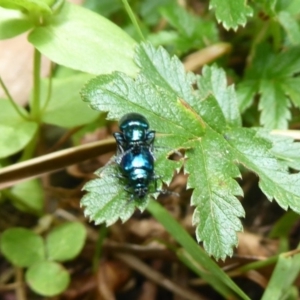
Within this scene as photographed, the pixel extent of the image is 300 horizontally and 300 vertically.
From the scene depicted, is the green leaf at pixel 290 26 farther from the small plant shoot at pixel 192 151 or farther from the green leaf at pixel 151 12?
the green leaf at pixel 151 12

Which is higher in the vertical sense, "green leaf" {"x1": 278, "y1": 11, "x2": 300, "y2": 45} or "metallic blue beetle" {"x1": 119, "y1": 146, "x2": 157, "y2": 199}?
"green leaf" {"x1": 278, "y1": 11, "x2": 300, "y2": 45}

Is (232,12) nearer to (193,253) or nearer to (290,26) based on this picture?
(290,26)

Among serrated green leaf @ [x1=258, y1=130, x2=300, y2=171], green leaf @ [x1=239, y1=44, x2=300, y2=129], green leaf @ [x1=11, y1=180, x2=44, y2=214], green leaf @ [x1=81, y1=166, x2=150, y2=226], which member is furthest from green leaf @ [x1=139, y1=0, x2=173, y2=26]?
green leaf @ [x1=81, y1=166, x2=150, y2=226]

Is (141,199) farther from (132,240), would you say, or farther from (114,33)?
(132,240)

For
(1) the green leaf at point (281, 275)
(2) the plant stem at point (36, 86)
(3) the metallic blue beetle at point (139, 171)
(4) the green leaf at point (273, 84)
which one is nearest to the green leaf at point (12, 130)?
(2) the plant stem at point (36, 86)

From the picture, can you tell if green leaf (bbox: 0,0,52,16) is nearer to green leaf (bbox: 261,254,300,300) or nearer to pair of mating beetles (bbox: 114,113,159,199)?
pair of mating beetles (bbox: 114,113,159,199)
